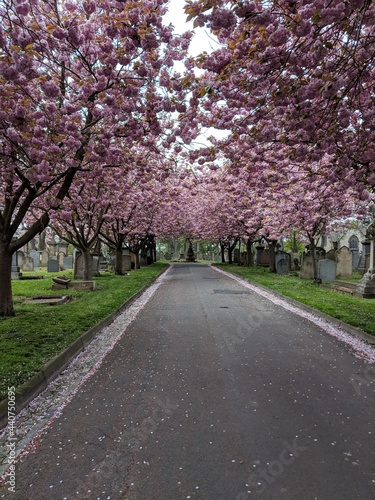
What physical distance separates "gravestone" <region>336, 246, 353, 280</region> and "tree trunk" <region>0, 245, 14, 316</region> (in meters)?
18.6

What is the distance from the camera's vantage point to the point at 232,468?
3.15m

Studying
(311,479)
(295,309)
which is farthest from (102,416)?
(295,309)

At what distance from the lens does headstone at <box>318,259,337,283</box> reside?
19.6 metres

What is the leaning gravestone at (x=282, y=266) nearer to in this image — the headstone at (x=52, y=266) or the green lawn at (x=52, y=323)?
the green lawn at (x=52, y=323)

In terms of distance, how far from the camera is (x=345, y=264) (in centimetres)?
2212

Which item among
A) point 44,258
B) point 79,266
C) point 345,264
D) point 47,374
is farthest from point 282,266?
point 44,258

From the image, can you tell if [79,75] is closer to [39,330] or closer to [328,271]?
[39,330]

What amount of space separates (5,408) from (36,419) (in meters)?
0.36

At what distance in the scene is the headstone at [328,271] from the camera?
19562mm

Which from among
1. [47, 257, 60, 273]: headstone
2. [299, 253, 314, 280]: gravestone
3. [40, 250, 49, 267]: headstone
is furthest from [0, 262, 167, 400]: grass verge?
[40, 250, 49, 267]: headstone

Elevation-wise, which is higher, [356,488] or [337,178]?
[337,178]

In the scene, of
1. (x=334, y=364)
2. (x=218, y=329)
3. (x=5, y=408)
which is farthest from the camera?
(x=218, y=329)

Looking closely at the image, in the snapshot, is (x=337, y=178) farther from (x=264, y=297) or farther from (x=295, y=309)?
(x=264, y=297)

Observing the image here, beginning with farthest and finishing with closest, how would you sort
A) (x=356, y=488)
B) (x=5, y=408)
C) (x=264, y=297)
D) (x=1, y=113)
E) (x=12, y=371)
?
(x=264, y=297) → (x=1, y=113) → (x=12, y=371) → (x=5, y=408) → (x=356, y=488)
